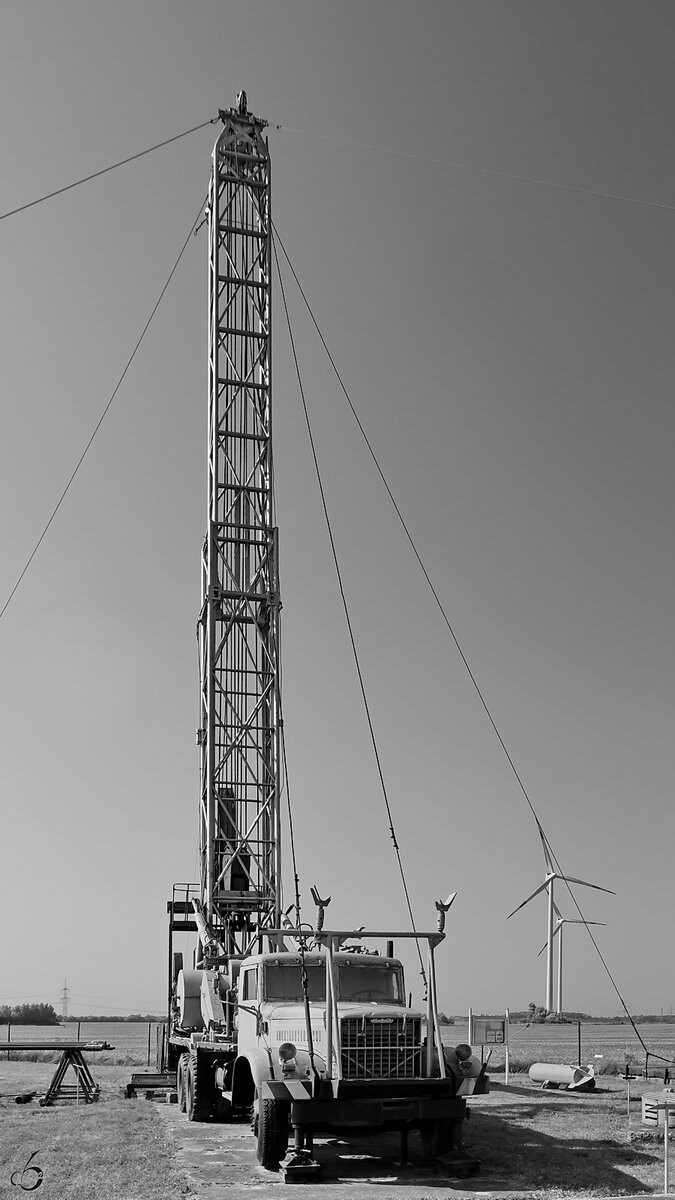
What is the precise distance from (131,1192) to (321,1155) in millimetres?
4078

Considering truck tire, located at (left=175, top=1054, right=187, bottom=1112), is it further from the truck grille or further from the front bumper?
the truck grille

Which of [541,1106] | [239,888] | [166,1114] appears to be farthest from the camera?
[239,888]

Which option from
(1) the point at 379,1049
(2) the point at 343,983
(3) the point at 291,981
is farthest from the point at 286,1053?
(2) the point at 343,983

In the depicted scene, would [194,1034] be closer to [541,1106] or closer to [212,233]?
[541,1106]

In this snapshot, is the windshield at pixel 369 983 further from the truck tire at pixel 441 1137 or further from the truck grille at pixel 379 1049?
the truck tire at pixel 441 1137

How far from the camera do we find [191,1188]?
1221 centimetres

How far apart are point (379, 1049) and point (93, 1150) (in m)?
4.01

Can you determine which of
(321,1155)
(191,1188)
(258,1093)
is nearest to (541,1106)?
(321,1155)

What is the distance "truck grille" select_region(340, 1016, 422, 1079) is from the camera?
1388cm

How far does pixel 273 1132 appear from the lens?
44.7 feet

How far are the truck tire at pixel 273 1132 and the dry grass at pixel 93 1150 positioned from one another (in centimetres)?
105

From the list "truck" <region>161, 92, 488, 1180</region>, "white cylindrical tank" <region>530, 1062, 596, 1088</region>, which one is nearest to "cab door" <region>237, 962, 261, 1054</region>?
"truck" <region>161, 92, 488, 1180</region>

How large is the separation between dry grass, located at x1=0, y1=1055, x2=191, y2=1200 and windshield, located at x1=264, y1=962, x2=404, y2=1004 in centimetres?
246

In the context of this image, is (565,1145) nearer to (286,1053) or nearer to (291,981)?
(291,981)
